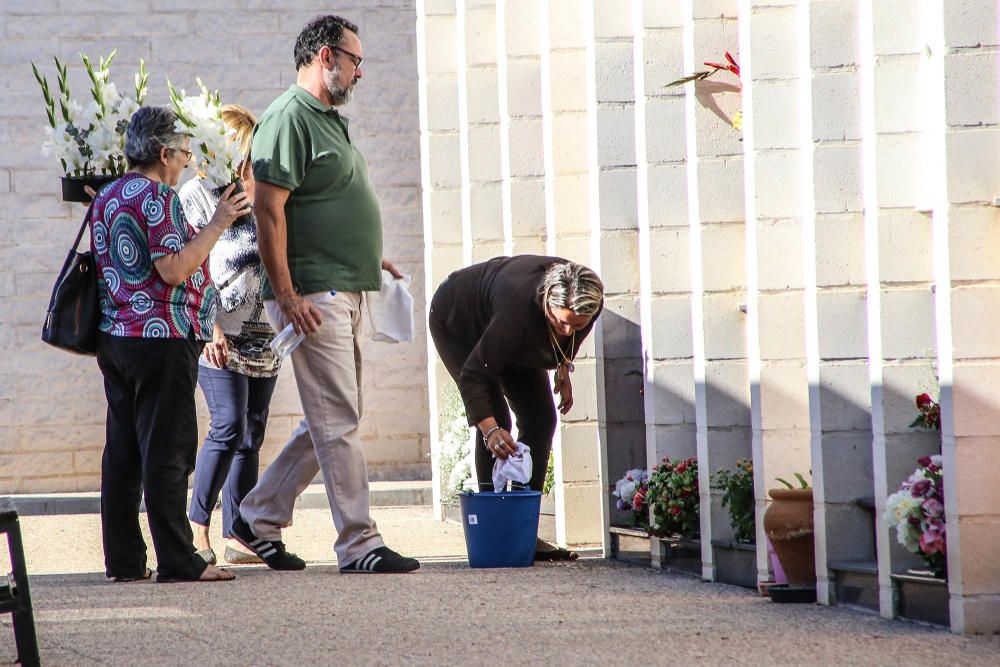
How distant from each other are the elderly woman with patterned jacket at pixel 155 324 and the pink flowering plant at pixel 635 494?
173cm

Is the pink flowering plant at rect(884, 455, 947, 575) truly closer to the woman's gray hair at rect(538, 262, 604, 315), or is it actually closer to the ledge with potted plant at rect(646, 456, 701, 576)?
the ledge with potted plant at rect(646, 456, 701, 576)

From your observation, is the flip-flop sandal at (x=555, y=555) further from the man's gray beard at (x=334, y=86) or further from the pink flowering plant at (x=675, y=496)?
the man's gray beard at (x=334, y=86)

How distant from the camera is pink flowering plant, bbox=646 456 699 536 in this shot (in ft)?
21.7

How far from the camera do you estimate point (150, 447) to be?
6.14m

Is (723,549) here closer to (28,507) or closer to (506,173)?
(506,173)

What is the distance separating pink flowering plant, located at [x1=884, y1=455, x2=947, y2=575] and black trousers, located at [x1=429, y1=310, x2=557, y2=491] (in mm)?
2352

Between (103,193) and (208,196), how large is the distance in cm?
81

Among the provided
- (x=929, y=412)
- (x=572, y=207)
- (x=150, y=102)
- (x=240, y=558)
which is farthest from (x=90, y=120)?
(x=150, y=102)

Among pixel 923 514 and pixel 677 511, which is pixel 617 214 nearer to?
pixel 677 511

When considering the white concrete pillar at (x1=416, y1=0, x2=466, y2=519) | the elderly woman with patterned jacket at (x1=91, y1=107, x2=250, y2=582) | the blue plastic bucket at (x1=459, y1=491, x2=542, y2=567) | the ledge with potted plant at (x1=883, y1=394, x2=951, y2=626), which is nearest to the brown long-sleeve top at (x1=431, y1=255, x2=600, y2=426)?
the blue plastic bucket at (x1=459, y1=491, x2=542, y2=567)

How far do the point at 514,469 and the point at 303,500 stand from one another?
3.92 metres

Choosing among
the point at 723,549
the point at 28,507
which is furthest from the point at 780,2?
the point at 28,507

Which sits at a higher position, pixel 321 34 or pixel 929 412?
pixel 321 34

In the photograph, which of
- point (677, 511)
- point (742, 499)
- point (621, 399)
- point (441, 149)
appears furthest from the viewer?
point (441, 149)
